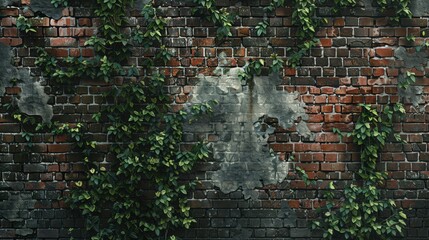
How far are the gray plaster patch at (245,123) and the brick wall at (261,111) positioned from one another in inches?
1.5

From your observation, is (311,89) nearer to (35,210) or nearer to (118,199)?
(118,199)

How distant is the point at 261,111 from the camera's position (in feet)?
15.6

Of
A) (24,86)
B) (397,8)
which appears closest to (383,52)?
(397,8)

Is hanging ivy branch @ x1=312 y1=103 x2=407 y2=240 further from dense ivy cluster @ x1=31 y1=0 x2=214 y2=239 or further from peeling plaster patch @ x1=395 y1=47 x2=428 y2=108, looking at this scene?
dense ivy cluster @ x1=31 y1=0 x2=214 y2=239

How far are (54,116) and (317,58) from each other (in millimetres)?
2397

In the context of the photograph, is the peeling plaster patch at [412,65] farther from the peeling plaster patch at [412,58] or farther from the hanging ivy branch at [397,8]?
the hanging ivy branch at [397,8]

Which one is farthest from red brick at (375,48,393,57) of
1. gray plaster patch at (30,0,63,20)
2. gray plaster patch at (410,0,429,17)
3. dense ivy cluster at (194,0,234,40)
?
gray plaster patch at (30,0,63,20)

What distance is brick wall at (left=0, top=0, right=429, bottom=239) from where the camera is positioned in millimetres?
4730

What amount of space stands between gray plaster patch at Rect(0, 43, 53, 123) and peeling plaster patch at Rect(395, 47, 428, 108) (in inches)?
124

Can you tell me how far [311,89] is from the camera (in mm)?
4762

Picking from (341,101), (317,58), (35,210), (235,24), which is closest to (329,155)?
(341,101)

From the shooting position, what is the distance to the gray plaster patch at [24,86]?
4715mm

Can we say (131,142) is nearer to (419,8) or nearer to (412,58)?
(412,58)

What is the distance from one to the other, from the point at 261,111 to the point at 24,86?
6.93 feet
